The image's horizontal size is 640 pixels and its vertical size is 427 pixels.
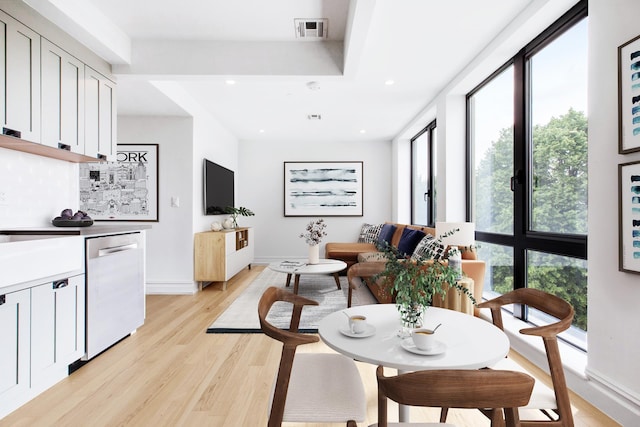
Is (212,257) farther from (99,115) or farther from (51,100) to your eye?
(51,100)

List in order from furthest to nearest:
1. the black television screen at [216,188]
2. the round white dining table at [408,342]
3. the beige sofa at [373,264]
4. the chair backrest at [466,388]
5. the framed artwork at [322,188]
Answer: the framed artwork at [322,188]
the black television screen at [216,188]
the beige sofa at [373,264]
the round white dining table at [408,342]
the chair backrest at [466,388]

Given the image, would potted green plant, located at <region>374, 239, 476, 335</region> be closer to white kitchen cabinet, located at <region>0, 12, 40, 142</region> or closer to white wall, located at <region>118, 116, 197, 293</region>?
white kitchen cabinet, located at <region>0, 12, 40, 142</region>

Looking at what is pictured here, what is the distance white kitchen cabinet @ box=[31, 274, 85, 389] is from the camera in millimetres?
1945

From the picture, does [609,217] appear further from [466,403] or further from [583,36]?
[466,403]

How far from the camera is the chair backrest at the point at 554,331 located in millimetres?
1183

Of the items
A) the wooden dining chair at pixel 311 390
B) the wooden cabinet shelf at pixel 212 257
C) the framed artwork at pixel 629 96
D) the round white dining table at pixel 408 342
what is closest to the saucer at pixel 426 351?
the round white dining table at pixel 408 342

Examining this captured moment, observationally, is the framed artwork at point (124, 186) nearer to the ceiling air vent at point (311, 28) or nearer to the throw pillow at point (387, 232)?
the ceiling air vent at point (311, 28)

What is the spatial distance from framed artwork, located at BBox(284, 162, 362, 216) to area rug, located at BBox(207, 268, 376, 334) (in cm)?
186

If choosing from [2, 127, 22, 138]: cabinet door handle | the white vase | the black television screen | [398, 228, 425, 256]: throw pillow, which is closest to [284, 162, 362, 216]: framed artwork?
the black television screen

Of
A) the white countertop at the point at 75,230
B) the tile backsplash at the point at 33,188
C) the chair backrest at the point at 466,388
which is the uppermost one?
the tile backsplash at the point at 33,188

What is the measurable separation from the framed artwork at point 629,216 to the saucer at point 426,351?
1.22 meters

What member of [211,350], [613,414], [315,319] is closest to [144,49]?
[211,350]

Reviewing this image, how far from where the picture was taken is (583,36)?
2262mm

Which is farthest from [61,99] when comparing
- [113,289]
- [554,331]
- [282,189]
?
[282,189]
